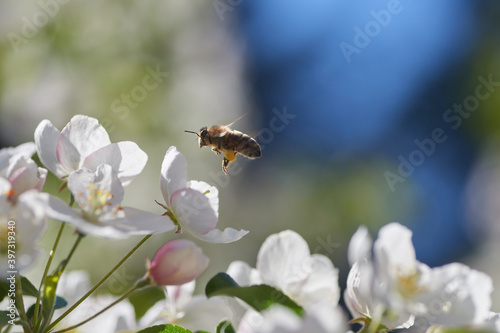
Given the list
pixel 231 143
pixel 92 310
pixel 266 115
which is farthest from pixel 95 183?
pixel 266 115

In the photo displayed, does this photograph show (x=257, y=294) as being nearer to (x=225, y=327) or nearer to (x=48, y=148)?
(x=225, y=327)

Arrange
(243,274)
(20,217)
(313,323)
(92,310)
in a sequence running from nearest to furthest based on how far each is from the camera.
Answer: (313,323)
(20,217)
(243,274)
(92,310)

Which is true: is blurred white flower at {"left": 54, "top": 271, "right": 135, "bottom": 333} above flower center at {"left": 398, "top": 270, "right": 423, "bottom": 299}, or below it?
below

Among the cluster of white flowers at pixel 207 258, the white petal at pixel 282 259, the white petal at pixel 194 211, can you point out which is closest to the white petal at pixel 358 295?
the cluster of white flowers at pixel 207 258

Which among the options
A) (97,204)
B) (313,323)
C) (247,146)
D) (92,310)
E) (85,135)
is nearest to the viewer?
(313,323)

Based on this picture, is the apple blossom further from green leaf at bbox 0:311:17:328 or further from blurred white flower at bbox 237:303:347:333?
blurred white flower at bbox 237:303:347:333

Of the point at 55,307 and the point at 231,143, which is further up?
the point at 231,143

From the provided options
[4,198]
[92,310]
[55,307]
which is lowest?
[92,310]

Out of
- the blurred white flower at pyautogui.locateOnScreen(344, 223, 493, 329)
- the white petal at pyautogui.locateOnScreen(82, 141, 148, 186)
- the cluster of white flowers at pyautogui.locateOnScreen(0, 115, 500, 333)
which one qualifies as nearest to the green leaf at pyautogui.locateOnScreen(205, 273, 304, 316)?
the cluster of white flowers at pyautogui.locateOnScreen(0, 115, 500, 333)
